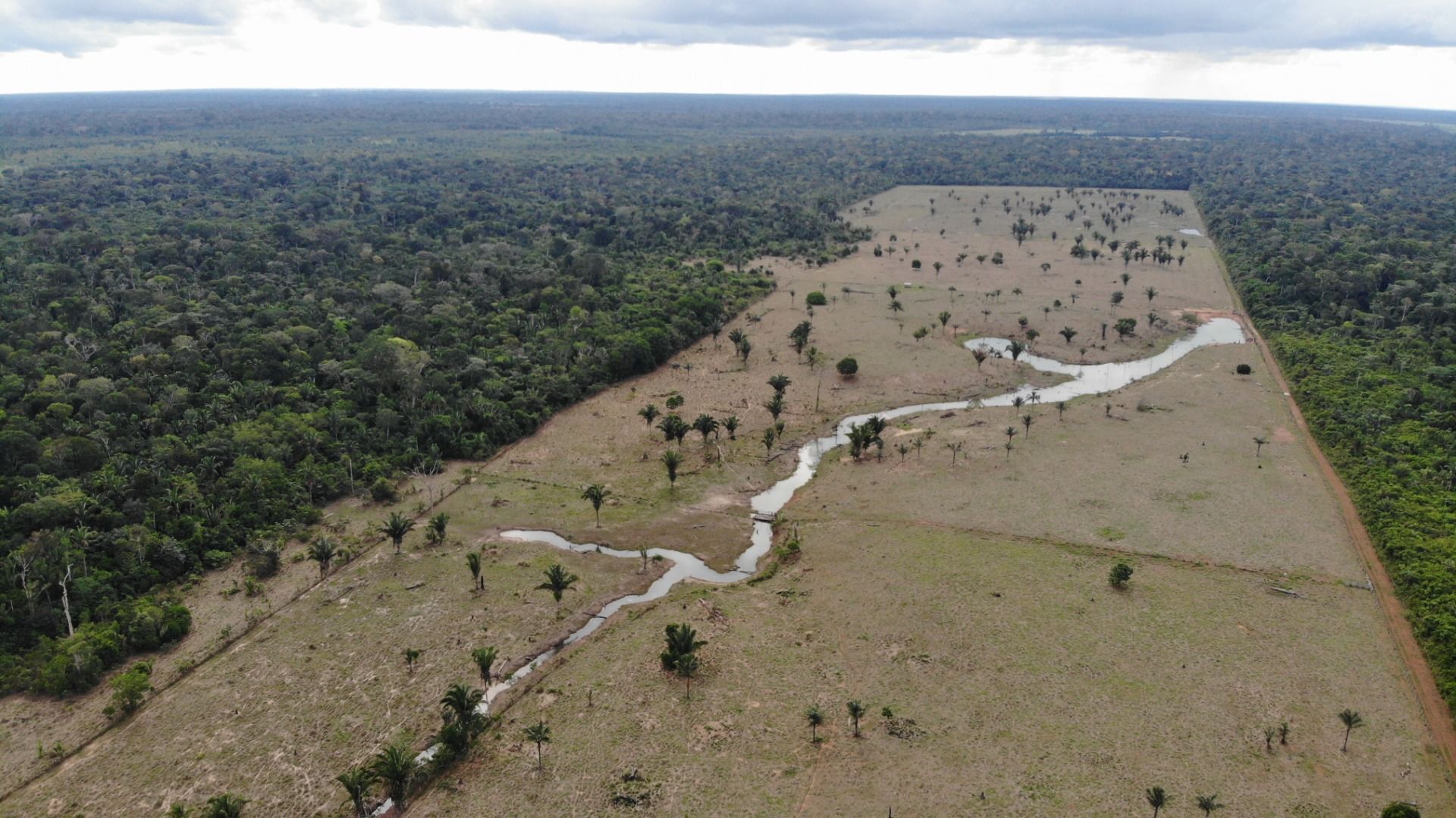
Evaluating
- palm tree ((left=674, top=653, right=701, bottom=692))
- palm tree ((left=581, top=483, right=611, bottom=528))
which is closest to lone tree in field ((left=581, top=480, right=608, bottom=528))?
palm tree ((left=581, top=483, right=611, bottom=528))

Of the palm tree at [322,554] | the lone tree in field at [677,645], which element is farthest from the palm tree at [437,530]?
the lone tree in field at [677,645]

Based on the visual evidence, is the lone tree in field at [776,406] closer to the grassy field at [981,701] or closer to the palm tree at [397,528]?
the grassy field at [981,701]

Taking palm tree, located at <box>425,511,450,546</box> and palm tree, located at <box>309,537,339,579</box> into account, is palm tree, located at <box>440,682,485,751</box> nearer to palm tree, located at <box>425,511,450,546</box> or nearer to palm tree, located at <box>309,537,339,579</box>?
palm tree, located at <box>309,537,339,579</box>

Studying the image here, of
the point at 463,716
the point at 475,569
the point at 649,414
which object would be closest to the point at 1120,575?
the point at 463,716

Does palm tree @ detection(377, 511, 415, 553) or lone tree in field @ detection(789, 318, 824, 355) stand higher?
lone tree in field @ detection(789, 318, 824, 355)

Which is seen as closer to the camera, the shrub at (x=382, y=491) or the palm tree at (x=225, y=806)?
the palm tree at (x=225, y=806)

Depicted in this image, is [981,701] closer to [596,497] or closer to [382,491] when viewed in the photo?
[596,497]

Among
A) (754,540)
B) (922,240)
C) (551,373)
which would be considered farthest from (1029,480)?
(922,240)
